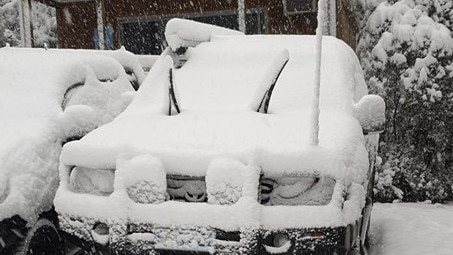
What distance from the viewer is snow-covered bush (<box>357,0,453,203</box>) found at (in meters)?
8.66

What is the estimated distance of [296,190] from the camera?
11.6 ft

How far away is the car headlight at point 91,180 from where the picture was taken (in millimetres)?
3807

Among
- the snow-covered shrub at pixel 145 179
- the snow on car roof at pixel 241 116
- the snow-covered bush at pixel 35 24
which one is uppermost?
the snow on car roof at pixel 241 116

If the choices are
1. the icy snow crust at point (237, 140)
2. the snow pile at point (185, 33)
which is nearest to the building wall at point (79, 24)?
the snow pile at point (185, 33)

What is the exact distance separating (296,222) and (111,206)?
108cm

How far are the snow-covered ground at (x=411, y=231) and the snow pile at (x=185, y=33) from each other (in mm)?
2396

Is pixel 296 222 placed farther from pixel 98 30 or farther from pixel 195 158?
pixel 98 30

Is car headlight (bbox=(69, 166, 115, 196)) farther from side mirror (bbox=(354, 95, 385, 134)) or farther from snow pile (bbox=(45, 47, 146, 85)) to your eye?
snow pile (bbox=(45, 47, 146, 85))

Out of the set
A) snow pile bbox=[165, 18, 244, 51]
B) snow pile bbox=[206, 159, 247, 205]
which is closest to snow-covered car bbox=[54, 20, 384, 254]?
snow pile bbox=[206, 159, 247, 205]

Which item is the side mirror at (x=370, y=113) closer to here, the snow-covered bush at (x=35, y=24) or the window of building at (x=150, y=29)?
the window of building at (x=150, y=29)

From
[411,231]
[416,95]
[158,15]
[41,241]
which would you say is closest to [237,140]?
[41,241]

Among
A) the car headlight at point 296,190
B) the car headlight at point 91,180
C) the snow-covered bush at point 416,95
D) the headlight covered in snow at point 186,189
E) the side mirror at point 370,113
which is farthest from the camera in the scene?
the snow-covered bush at point 416,95

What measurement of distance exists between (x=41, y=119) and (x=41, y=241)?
0.96 meters

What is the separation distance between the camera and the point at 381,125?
4.34 metres
